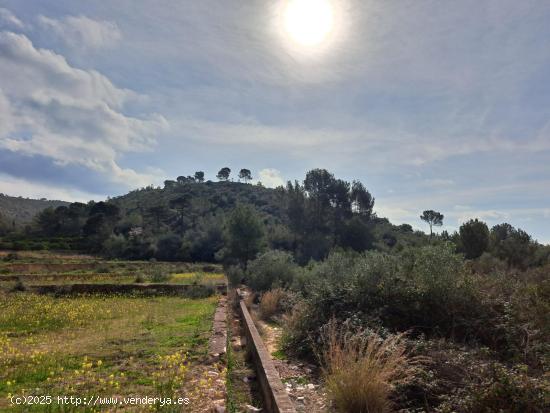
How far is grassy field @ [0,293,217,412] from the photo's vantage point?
5.71 metres

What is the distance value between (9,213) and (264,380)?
12787cm

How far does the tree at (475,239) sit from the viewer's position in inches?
1254

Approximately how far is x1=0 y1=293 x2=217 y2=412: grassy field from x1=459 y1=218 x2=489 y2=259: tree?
23.8 metres

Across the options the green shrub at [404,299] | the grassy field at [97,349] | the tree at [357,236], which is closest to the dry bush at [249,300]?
the grassy field at [97,349]

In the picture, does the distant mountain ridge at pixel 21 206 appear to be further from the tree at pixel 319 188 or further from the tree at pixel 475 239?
the tree at pixel 475 239

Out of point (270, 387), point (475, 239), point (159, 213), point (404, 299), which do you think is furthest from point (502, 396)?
point (159, 213)

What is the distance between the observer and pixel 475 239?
105 feet

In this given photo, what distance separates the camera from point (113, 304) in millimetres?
17781

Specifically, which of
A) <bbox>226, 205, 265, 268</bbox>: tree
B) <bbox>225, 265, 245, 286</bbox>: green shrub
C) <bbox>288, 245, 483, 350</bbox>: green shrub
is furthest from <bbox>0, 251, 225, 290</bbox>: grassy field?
<bbox>288, 245, 483, 350</bbox>: green shrub

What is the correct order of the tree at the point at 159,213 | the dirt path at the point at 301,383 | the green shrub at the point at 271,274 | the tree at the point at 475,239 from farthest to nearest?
1. the tree at the point at 159,213
2. the tree at the point at 475,239
3. the green shrub at the point at 271,274
4. the dirt path at the point at 301,383

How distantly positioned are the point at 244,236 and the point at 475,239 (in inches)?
786

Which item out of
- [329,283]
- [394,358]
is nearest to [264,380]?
[394,358]

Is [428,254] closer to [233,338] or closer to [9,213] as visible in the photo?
[233,338]

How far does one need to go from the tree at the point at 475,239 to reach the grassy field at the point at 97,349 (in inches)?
935
